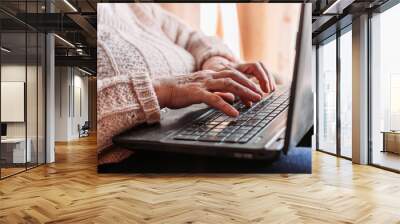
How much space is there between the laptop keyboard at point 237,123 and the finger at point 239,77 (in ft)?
0.83

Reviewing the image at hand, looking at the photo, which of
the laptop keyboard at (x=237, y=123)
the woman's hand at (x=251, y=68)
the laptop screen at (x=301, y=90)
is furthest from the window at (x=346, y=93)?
the laptop keyboard at (x=237, y=123)

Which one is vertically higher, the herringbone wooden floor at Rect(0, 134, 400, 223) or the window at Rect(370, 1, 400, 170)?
the window at Rect(370, 1, 400, 170)

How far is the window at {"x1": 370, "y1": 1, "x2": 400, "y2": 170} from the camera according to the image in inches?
250

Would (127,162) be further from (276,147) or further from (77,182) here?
(276,147)

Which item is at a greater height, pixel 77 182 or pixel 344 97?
pixel 344 97

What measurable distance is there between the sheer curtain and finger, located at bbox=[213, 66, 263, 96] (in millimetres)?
277

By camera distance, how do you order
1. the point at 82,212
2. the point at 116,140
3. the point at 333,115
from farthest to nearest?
the point at 333,115, the point at 116,140, the point at 82,212

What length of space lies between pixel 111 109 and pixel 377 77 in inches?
192

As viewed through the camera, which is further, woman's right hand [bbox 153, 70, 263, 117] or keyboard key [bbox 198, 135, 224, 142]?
woman's right hand [bbox 153, 70, 263, 117]

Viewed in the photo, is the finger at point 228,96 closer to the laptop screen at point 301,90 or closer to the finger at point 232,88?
the finger at point 232,88

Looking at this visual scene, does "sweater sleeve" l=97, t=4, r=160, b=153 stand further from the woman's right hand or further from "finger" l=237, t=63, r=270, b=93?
"finger" l=237, t=63, r=270, b=93

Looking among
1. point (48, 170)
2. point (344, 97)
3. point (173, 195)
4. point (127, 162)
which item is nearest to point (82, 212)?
point (173, 195)

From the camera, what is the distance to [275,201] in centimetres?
417

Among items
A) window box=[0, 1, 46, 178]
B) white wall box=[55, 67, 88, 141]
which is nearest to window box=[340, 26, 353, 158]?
window box=[0, 1, 46, 178]
